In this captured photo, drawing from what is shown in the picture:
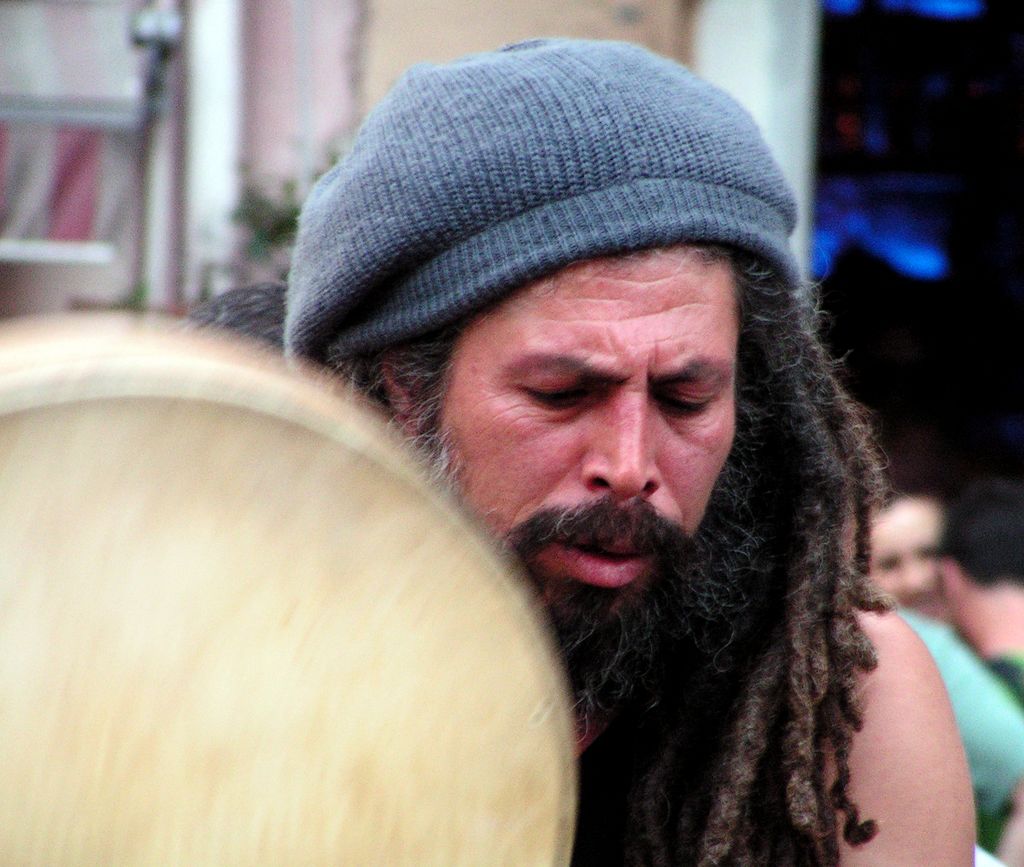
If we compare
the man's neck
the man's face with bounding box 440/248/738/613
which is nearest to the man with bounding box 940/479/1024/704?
the man's neck

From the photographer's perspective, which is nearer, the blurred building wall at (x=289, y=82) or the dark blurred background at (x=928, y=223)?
the blurred building wall at (x=289, y=82)

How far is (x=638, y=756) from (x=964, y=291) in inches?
210

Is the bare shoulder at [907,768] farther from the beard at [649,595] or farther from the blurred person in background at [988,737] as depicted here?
the blurred person in background at [988,737]

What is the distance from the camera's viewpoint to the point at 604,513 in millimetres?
1512

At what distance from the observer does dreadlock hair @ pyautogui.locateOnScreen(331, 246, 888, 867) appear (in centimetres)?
154

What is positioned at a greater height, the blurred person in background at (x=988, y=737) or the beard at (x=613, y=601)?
the beard at (x=613, y=601)

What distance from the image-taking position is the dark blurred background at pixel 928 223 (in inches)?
236

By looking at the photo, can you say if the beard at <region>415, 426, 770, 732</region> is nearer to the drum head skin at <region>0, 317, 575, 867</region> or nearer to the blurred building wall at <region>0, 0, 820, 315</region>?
the drum head skin at <region>0, 317, 575, 867</region>

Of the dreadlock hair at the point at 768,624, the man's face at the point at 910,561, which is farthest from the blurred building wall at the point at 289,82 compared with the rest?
the dreadlock hair at the point at 768,624

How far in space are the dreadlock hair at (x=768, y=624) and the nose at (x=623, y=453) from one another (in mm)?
211

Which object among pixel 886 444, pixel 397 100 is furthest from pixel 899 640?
pixel 886 444

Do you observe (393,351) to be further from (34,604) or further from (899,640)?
(34,604)

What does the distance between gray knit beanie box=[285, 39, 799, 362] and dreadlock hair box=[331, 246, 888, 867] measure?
0.24 ft

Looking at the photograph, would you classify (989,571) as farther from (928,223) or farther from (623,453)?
(928,223)
